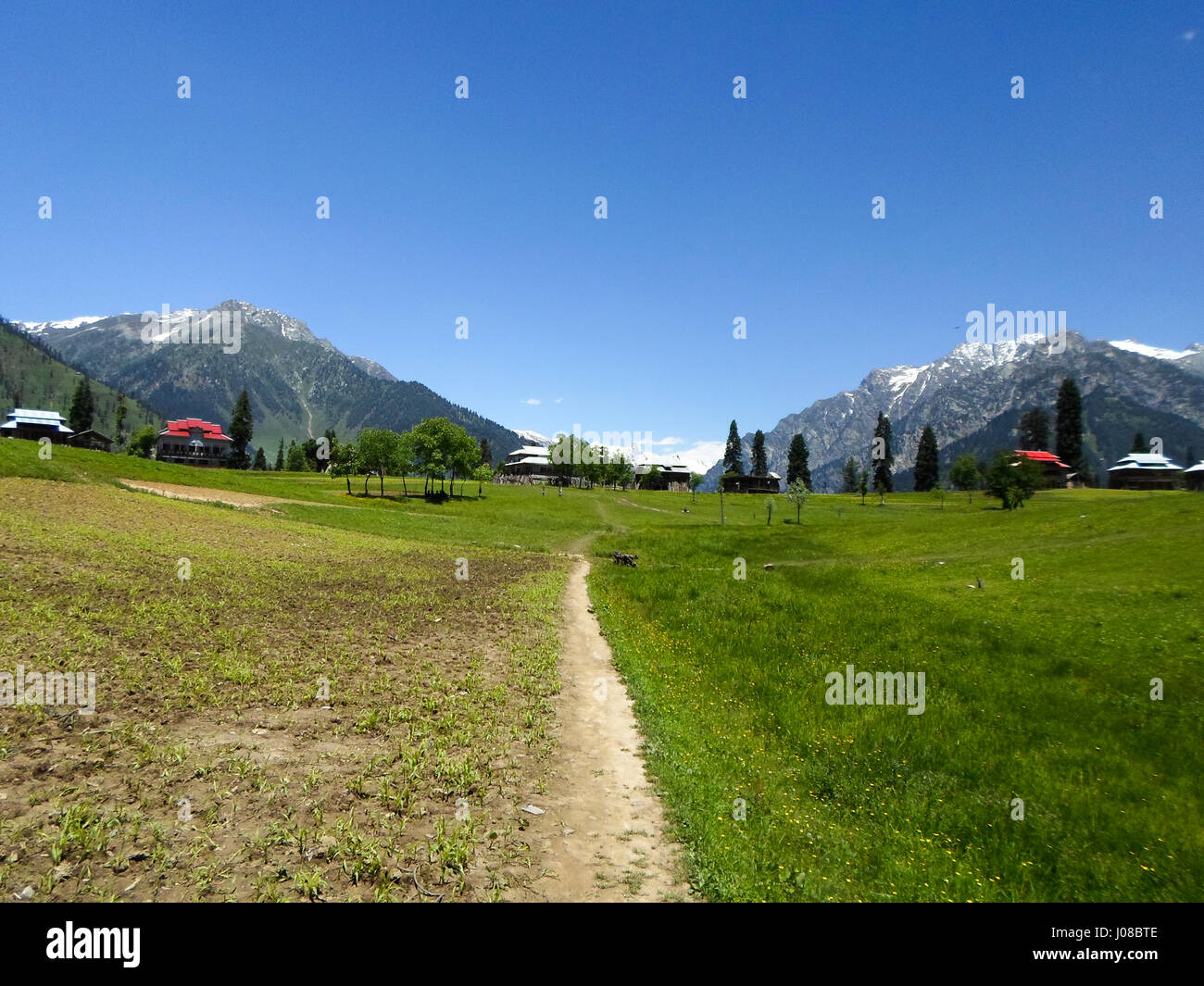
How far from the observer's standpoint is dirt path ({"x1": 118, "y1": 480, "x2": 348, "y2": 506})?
199 ft

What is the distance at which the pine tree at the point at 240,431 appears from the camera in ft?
583

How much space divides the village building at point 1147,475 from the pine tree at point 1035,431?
2661 centimetres

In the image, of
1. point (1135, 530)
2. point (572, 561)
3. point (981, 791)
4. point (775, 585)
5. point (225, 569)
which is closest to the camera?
point (981, 791)

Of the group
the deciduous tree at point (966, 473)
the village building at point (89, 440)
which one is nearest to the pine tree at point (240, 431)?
the village building at point (89, 440)

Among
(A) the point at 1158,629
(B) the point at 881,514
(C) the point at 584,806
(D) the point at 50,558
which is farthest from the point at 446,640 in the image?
(B) the point at 881,514

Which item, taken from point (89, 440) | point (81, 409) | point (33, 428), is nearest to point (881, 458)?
point (33, 428)

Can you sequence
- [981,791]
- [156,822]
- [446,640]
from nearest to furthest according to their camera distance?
1. [156,822]
2. [981,791]
3. [446,640]

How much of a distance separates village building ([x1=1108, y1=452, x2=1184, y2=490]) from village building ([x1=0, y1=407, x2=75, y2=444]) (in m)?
267

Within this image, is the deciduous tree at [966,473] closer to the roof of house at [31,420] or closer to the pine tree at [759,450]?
the pine tree at [759,450]

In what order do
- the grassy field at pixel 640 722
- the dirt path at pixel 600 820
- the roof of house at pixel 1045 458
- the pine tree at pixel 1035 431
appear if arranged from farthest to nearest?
the pine tree at pixel 1035 431 < the roof of house at pixel 1045 458 < the grassy field at pixel 640 722 < the dirt path at pixel 600 820

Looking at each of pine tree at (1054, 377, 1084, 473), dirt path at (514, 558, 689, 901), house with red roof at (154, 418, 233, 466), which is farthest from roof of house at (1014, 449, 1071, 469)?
house with red roof at (154, 418, 233, 466)

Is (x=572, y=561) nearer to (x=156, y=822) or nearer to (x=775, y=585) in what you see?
(x=775, y=585)

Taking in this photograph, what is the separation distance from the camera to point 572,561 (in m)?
53.3
